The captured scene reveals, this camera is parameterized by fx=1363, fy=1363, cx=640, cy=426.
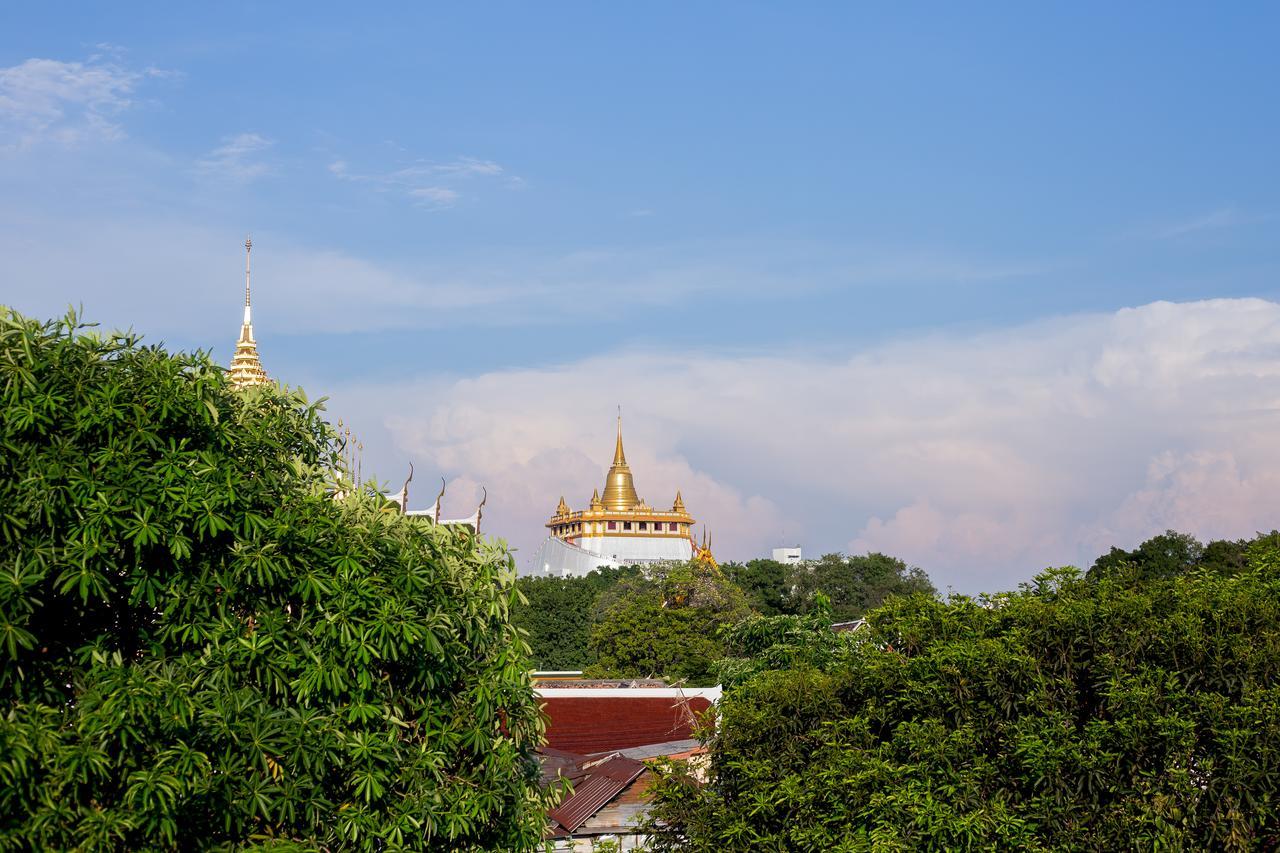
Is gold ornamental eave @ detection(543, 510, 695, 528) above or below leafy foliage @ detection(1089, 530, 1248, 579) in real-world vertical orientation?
above

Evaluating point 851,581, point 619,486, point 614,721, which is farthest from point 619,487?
point 614,721

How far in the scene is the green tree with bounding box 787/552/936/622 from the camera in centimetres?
7444

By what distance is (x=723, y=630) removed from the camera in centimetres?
4325

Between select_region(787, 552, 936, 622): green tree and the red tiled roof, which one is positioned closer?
the red tiled roof

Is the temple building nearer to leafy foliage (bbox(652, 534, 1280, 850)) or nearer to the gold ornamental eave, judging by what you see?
the gold ornamental eave

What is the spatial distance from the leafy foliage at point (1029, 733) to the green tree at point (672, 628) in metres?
32.0

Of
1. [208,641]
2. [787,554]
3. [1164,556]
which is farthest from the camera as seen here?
[787,554]

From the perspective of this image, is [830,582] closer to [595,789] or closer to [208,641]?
[595,789]

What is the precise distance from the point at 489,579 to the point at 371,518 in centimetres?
130

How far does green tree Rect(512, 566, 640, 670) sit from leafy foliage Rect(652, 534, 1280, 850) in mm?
49177

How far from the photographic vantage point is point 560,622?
70812 mm

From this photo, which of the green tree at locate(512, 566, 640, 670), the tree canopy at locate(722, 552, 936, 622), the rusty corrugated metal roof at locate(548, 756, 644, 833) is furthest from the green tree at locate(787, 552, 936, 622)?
the rusty corrugated metal roof at locate(548, 756, 644, 833)

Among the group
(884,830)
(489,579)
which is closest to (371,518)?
(489,579)

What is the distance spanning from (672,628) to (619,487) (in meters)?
80.7
